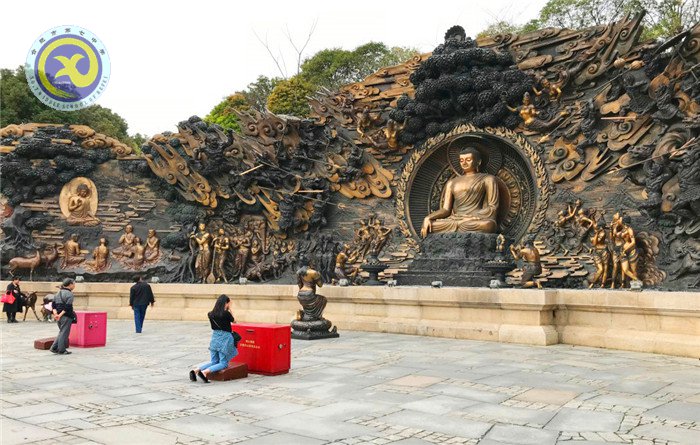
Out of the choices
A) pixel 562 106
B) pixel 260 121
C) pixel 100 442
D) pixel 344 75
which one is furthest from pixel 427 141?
pixel 344 75

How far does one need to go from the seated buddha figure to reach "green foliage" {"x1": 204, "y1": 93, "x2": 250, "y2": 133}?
24165mm

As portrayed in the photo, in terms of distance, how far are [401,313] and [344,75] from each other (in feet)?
A: 92.6

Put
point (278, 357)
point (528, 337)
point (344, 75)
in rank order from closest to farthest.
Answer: point (278, 357) < point (528, 337) < point (344, 75)

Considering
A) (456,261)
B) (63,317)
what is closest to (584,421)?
(63,317)

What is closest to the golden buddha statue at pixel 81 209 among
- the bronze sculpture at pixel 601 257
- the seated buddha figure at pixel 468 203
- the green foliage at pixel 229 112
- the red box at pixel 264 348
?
the seated buddha figure at pixel 468 203

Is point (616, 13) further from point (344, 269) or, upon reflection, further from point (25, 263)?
point (25, 263)

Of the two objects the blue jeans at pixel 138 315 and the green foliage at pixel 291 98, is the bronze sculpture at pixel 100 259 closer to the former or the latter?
the blue jeans at pixel 138 315

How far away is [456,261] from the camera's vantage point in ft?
53.8

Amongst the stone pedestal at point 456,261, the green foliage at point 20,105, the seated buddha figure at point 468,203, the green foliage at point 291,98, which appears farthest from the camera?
the green foliage at point 291,98

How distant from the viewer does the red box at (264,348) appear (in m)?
8.65

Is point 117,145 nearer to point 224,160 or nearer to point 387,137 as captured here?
point 224,160

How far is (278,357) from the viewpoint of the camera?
8.70 metres

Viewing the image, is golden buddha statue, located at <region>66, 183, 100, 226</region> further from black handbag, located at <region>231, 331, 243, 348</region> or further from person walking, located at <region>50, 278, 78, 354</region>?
black handbag, located at <region>231, 331, 243, 348</region>

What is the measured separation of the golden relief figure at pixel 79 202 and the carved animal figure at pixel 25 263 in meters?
1.60
